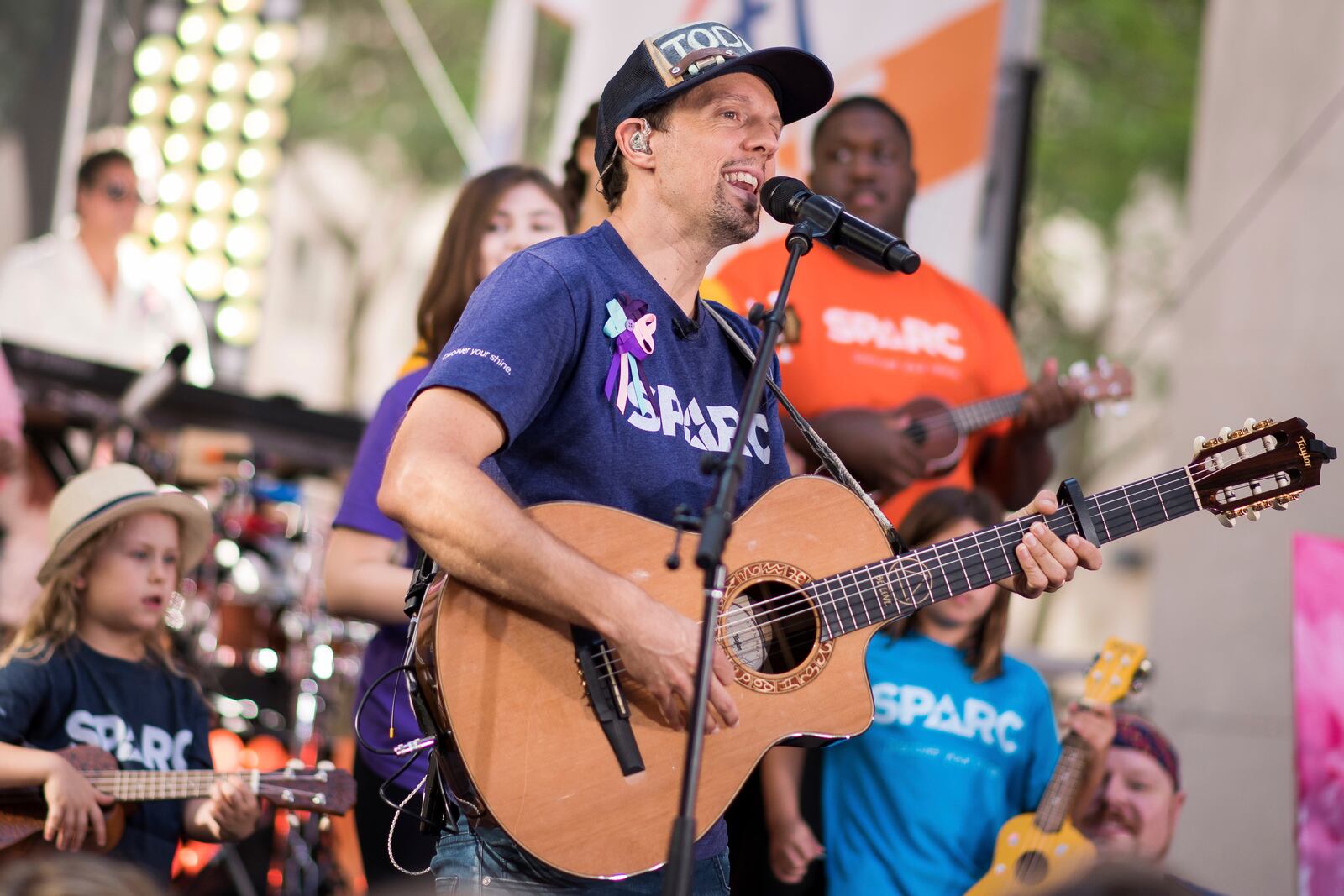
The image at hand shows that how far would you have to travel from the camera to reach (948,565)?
315 cm

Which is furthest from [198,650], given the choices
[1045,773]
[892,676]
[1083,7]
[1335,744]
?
[1083,7]

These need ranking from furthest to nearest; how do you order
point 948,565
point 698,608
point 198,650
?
point 198,650 → point 948,565 → point 698,608

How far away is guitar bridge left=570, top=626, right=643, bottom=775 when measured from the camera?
2740 mm

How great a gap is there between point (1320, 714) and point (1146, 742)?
57cm

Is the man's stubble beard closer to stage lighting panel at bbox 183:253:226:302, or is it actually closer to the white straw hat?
the white straw hat

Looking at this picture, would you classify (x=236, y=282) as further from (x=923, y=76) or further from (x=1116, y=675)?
(x=1116, y=675)

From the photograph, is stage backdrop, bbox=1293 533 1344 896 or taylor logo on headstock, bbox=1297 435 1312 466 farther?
stage backdrop, bbox=1293 533 1344 896

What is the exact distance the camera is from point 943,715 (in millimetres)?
4285

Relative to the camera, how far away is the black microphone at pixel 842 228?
2875 mm

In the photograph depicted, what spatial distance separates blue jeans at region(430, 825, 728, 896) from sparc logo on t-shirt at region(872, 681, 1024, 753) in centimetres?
164

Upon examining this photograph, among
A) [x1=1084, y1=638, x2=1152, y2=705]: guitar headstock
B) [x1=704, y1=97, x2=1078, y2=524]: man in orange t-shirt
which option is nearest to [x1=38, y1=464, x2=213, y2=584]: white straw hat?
[x1=704, y1=97, x2=1078, y2=524]: man in orange t-shirt

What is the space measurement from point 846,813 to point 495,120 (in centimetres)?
583

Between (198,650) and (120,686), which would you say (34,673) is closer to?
(120,686)

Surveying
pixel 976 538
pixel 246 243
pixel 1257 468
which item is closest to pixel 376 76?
pixel 246 243
